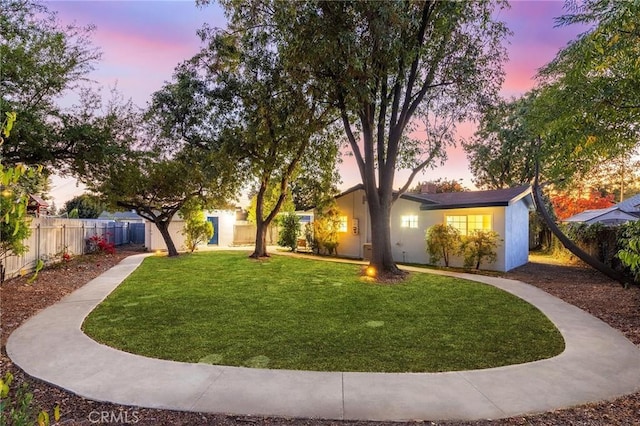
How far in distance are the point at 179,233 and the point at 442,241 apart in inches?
605

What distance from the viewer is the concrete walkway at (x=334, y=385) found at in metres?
3.32

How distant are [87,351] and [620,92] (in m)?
8.57

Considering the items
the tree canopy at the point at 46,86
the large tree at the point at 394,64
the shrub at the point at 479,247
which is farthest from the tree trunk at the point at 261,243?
the shrub at the point at 479,247

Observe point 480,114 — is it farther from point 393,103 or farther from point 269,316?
point 269,316

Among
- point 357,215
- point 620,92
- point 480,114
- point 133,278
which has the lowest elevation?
point 133,278

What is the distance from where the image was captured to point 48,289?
8.71m

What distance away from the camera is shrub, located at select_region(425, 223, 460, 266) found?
13602 mm

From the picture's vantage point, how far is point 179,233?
21.8 meters

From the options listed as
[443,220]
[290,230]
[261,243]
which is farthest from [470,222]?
[290,230]

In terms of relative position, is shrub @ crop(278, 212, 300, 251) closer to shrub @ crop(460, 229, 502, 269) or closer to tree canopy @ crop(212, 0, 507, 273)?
tree canopy @ crop(212, 0, 507, 273)

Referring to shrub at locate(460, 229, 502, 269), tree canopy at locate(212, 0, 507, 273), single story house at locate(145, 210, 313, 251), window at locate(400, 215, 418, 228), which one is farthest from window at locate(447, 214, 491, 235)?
single story house at locate(145, 210, 313, 251)

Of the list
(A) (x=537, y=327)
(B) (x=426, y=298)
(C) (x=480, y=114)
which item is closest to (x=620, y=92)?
(A) (x=537, y=327)

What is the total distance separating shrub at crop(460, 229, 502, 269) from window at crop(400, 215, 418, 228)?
2679mm

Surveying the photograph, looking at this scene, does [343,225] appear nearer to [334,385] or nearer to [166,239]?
[166,239]
